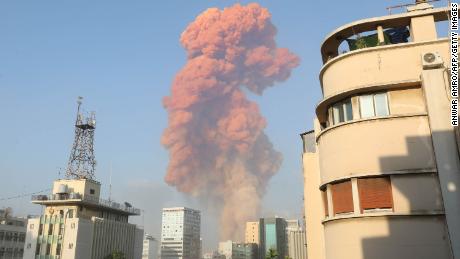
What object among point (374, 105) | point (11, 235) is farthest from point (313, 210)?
point (11, 235)

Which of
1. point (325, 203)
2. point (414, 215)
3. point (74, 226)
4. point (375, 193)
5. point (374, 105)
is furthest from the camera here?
point (74, 226)

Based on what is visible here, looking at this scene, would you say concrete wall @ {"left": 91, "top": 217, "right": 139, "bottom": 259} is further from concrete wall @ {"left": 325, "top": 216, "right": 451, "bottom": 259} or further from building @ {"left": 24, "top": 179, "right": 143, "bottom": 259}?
concrete wall @ {"left": 325, "top": 216, "right": 451, "bottom": 259}

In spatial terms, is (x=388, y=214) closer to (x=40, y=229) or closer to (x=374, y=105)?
(x=374, y=105)

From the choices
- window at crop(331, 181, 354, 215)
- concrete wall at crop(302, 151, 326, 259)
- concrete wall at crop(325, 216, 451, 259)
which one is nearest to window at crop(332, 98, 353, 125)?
window at crop(331, 181, 354, 215)

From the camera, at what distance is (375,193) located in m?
15.8

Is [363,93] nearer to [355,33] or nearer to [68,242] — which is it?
[355,33]

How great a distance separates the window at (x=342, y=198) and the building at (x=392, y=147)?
4 centimetres

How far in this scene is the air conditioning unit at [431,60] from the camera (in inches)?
635

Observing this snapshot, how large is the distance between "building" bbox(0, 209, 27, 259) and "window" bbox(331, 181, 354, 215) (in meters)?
111

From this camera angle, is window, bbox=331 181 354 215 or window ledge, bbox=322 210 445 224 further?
window, bbox=331 181 354 215

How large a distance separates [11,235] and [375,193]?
379 feet

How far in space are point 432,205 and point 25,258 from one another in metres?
97.8

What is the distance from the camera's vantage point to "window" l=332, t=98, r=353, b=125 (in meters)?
17.6

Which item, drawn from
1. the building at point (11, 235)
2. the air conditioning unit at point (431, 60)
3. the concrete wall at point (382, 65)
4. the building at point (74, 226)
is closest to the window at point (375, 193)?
the concrete wall at point (382, 65)
